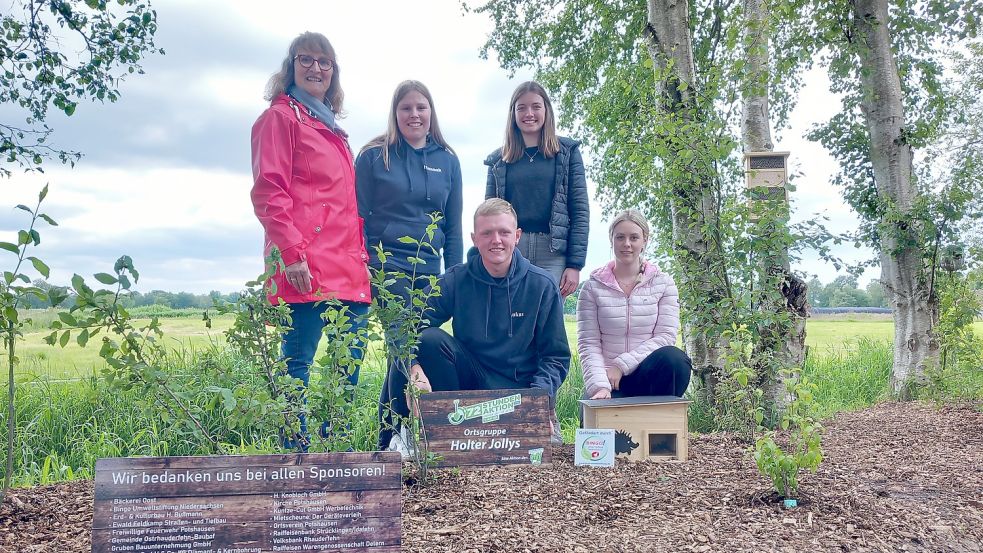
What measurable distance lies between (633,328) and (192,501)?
2.64 metres

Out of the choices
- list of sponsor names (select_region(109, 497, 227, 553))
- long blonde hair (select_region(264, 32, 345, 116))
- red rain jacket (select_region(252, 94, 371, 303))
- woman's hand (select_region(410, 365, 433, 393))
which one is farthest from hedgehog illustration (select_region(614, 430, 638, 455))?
long blonde hair (select_region(264, 32, 345, 116))

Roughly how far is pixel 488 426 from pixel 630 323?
1.12m

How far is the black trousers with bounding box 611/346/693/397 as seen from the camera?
395cm

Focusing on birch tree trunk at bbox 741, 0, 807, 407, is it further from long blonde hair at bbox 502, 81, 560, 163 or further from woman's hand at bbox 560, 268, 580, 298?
long blonde hair at bbox 502, 81, 560, 163

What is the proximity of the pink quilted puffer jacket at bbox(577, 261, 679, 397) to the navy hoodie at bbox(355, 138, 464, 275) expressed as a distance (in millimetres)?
944

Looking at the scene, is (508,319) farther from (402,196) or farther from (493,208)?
(402,196)

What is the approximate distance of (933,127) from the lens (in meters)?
6.13

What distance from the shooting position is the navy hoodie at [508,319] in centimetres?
381

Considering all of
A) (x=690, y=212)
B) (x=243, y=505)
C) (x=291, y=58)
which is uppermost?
(x=291, y=58)

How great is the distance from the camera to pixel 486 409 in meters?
3.46

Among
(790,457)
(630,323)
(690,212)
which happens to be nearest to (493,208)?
(630,323)

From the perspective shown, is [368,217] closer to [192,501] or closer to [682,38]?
[192,501]

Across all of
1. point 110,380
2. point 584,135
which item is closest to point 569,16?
point 584,135

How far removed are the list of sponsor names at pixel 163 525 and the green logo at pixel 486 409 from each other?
4.67 feet
